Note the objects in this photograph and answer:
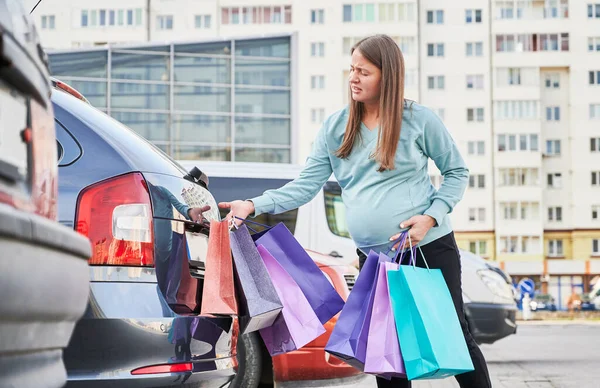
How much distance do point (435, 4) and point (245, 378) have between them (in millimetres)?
67093

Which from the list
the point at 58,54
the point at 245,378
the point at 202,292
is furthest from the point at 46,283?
the point at 58,54

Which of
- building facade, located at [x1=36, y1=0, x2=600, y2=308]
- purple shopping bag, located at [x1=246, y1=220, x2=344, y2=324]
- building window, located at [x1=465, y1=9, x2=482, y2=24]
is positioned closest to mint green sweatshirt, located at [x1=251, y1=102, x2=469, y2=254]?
purple shopping bag, located at [x1=246, y1=220, x2=344, y2=324]

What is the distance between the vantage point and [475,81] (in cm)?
6994

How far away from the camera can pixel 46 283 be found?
8.15 feet

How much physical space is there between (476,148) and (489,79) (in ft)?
15.7

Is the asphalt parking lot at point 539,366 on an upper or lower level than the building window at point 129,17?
lower

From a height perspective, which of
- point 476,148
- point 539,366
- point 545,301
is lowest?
point 545,301

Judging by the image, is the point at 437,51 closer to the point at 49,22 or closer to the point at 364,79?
the point at 49,22

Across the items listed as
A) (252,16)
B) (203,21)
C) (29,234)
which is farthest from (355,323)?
(203,21)

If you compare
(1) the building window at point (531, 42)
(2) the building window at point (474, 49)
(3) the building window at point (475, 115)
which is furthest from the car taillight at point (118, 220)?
(1) the building window at point (531, 42)

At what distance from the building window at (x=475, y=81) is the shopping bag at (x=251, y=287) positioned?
219 feet

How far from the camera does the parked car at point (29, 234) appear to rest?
2273mm

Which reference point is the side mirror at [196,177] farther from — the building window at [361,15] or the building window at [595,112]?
the building window at [595,112]

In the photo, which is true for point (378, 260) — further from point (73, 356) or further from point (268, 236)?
point (73, 356)
